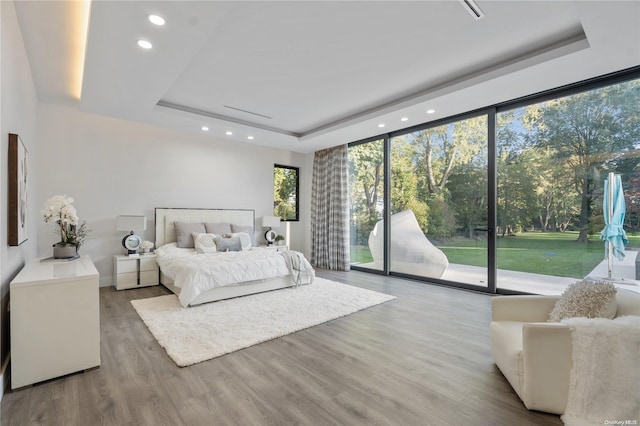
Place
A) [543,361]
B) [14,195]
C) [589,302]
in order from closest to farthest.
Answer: [543,361], [589,302], [14,195]

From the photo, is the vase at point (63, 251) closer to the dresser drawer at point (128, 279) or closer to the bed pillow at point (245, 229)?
the dresser drawer at point (128, 279)

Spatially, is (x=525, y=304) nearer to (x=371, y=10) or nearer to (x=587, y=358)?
(x=587, y=358)

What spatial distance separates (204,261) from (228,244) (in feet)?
3.23

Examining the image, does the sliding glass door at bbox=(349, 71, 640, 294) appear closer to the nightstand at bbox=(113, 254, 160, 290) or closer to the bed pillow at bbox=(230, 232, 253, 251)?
the bed pillow at bbox=(230, 232, 253, 251)

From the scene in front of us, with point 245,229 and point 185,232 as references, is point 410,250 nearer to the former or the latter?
point 245,229

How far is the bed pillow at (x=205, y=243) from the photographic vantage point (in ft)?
15.7

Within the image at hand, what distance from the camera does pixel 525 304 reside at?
2.27 metres

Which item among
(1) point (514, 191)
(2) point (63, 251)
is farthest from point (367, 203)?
(2) point (63, 251)

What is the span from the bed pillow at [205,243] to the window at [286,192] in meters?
2.14

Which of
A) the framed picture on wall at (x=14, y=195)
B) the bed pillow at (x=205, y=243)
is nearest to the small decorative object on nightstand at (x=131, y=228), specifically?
the bed pillow at (x=205, y=243)

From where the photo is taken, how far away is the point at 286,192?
721cm

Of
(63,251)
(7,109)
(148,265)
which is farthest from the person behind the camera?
(148,265)

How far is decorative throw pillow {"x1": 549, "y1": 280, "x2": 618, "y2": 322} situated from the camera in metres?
1.82

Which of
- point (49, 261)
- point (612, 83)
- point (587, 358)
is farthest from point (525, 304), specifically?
point (49, 261)
